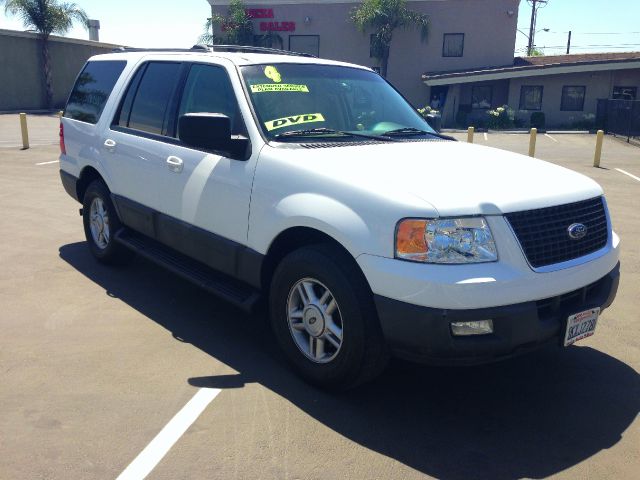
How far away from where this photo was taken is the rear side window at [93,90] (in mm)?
5848

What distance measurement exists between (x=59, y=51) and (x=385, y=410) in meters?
40.2

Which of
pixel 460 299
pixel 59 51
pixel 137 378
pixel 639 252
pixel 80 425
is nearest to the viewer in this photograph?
pixel 460 299

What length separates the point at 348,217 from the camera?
10.9ft

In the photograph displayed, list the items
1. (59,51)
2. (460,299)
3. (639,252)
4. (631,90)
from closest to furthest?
(460,299)
(639,252)
(631,90)
(59,51)

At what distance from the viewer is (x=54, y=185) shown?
10.9 m

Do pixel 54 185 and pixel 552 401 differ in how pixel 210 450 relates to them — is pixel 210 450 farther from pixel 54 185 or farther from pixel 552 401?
pixel 54 185

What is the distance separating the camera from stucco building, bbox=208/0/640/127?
3272 cm

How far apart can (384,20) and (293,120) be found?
3309 cm

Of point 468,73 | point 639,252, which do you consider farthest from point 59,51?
point 639,252

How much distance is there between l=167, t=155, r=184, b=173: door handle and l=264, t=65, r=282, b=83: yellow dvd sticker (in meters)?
0.89

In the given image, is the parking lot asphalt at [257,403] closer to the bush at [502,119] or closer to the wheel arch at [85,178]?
the wheel arch at [85,178]

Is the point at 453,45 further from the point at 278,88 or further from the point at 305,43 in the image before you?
the point at 278,88

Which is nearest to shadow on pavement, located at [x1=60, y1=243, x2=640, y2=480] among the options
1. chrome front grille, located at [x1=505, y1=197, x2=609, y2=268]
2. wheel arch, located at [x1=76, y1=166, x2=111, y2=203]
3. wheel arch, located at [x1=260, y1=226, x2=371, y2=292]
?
wheel arch, located at [x1=260, y1=226, x2=371, y2=292]

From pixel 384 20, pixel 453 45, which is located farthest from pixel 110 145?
pixel 453 45
